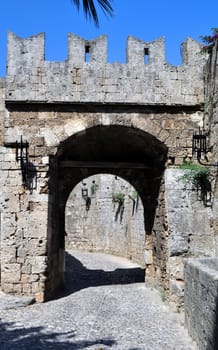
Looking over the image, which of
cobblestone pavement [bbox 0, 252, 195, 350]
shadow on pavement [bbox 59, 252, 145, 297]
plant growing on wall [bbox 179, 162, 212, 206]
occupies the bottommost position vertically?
shadow on pavement [bbox 59, 252, 145, 297]

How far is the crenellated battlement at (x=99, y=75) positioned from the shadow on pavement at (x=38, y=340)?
3.57m

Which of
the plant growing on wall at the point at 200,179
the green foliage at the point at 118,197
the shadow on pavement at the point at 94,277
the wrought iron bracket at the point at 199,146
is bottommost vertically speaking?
the shadow on pavement at the point at 94,277

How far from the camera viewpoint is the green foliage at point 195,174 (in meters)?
6.79

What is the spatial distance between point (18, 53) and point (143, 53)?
205 cm

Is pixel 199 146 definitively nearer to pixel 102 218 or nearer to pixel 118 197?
pixel 118 197

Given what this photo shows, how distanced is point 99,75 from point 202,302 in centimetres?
430

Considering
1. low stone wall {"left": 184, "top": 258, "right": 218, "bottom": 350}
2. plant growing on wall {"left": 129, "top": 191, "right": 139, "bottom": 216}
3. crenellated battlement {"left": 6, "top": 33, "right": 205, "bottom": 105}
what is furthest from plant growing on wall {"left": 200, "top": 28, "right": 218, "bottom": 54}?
plant growing on wall {"left": 129, "top": 191, "right": 139, "bottom": 216}

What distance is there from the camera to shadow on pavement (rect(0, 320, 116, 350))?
443 cm

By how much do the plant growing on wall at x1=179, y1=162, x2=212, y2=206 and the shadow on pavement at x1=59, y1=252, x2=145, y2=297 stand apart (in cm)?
296

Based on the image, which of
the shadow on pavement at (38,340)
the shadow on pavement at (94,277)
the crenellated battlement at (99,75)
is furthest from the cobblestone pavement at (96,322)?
the crenellated battlement at (99,75)

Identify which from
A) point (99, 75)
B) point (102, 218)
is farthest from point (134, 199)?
point (99, 75)

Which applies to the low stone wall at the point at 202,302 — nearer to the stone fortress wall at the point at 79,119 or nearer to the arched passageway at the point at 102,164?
the stone fortress wall at the point at 79,119

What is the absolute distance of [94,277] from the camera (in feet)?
34.6

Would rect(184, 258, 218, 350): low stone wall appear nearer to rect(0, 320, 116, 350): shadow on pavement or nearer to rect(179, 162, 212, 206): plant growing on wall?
rect(0, 320, 116, 350): shadow on pavement
